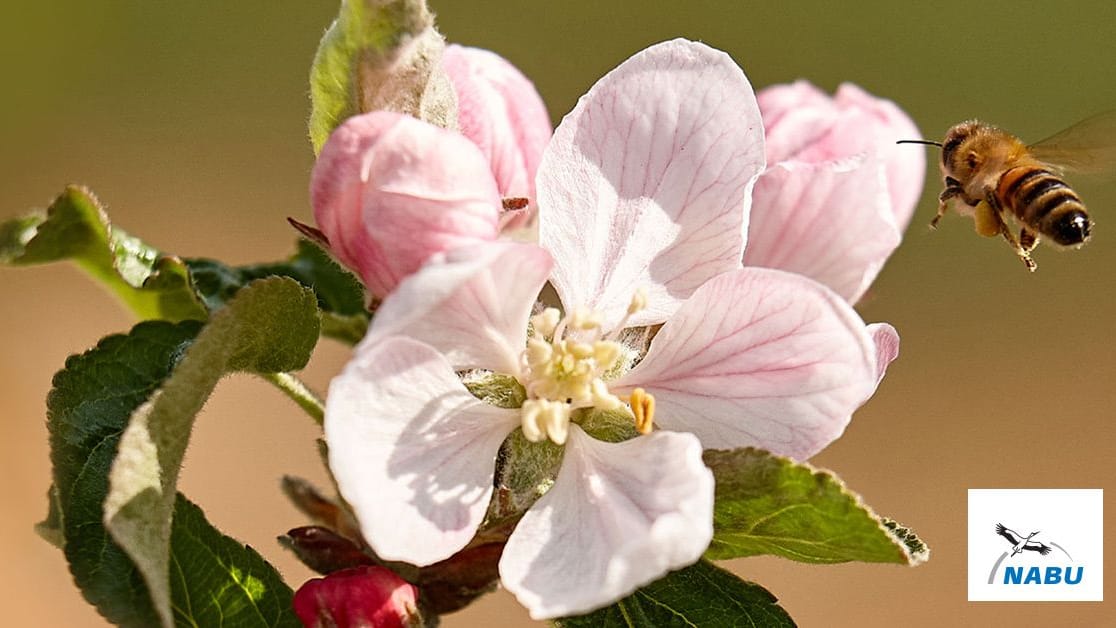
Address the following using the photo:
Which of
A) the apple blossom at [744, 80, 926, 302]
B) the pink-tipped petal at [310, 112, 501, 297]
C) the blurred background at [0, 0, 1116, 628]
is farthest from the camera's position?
the blurred background at [0, 0, 1116, 628]

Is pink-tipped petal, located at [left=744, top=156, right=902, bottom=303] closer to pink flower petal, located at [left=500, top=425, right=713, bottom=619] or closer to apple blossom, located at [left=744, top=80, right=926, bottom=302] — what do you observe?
apple blossom, located at [left=744, top=80, right=926, bottom=302]

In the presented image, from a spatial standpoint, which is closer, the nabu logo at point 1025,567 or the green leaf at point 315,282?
the green leaf at point 315,282

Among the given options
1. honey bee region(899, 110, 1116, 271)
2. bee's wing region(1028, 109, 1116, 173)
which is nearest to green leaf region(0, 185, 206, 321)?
honey bee region(899, 110, 1116, 271)

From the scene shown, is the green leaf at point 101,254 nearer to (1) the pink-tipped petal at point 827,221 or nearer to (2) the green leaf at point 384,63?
(2) the green leaf at point 384,63

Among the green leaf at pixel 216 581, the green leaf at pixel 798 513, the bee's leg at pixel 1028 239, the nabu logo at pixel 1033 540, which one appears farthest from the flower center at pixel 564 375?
the bee's leg at pixel 1028 239

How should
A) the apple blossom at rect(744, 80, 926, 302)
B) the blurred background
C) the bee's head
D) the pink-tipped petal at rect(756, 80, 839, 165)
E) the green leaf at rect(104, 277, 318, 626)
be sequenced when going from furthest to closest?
the blurred background, the bee's head, the pink-tipped petal at rect(756, 80, 839, 165), the apple blossom at rect(744, 80, 926, 302), the green leaf at rect(104, 277, 318, 626)

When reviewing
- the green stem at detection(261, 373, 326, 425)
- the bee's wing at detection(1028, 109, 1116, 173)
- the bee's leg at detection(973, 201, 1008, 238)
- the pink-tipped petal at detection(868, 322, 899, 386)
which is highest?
the bee's wing at detection(1028, 109, 1116, 173)

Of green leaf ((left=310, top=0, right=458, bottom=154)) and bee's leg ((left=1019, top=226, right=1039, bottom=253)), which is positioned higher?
bee's leg ((left=1019, top=226, right=1039, bottom=253))

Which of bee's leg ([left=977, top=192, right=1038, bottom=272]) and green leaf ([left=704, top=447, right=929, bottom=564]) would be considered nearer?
green leaf ([left=704, top=447, right=929, bottom=564])
